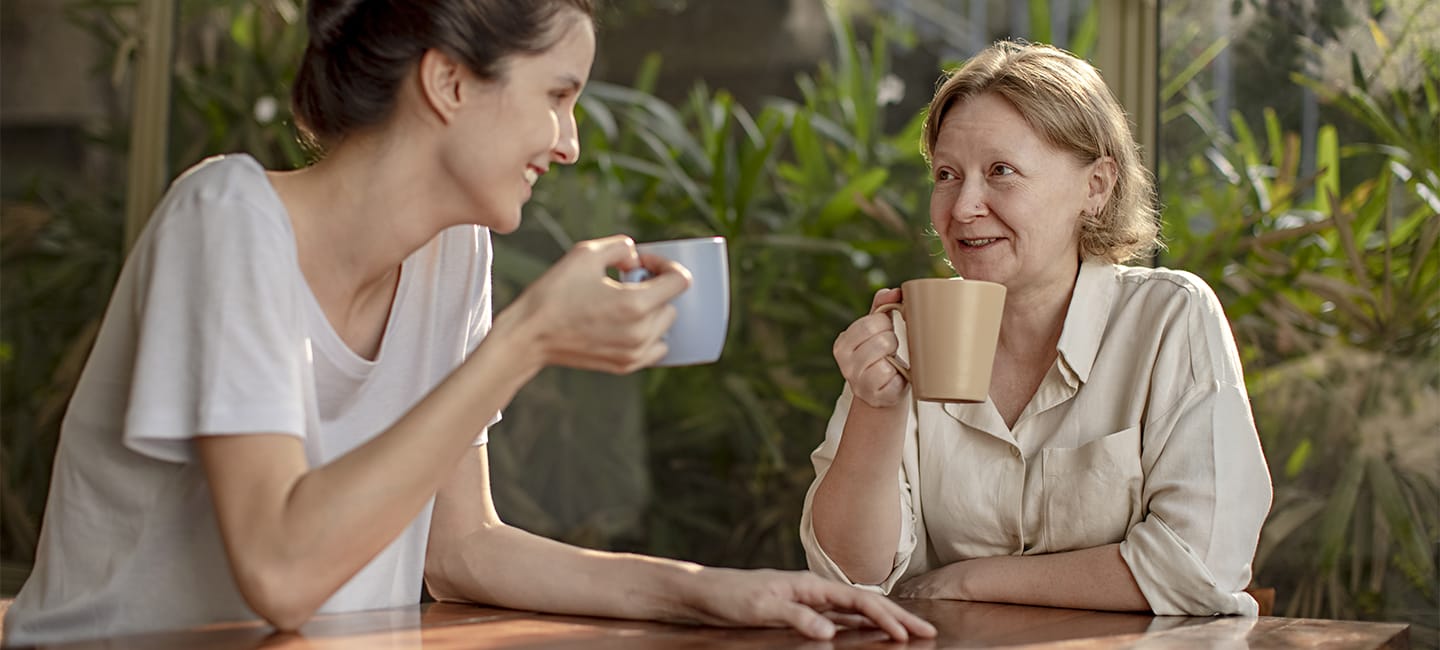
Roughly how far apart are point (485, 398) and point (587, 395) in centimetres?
234

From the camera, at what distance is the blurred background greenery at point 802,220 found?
2.44m

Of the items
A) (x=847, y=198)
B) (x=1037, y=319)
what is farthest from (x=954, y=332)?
(x=847, y=198)

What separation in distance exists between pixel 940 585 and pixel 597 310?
0.66 meters

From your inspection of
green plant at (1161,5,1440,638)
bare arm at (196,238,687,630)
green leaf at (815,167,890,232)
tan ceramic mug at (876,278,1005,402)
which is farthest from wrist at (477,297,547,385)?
green leaf at (815,167,890,232)

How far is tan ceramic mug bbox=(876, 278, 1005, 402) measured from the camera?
4.18 ft

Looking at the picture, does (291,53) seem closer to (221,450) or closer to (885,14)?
(885,14)

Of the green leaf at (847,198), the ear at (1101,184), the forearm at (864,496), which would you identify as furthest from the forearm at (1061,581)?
the green leaf at (847,198)

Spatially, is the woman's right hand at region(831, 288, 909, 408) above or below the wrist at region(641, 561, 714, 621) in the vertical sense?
above

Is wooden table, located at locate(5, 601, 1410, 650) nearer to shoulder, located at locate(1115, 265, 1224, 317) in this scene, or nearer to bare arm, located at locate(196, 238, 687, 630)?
bare arm, located at locate(196, 238, 687, 630)

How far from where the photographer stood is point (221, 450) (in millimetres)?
1067

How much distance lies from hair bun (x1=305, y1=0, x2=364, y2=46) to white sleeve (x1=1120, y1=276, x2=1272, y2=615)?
986 mm

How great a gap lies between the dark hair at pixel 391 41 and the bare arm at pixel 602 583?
399mm

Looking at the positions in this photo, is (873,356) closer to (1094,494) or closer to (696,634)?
(1094,494)

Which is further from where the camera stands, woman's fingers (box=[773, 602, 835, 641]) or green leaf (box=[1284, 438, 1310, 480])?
green leaf (box=[1284, 438, 1310, 480])
